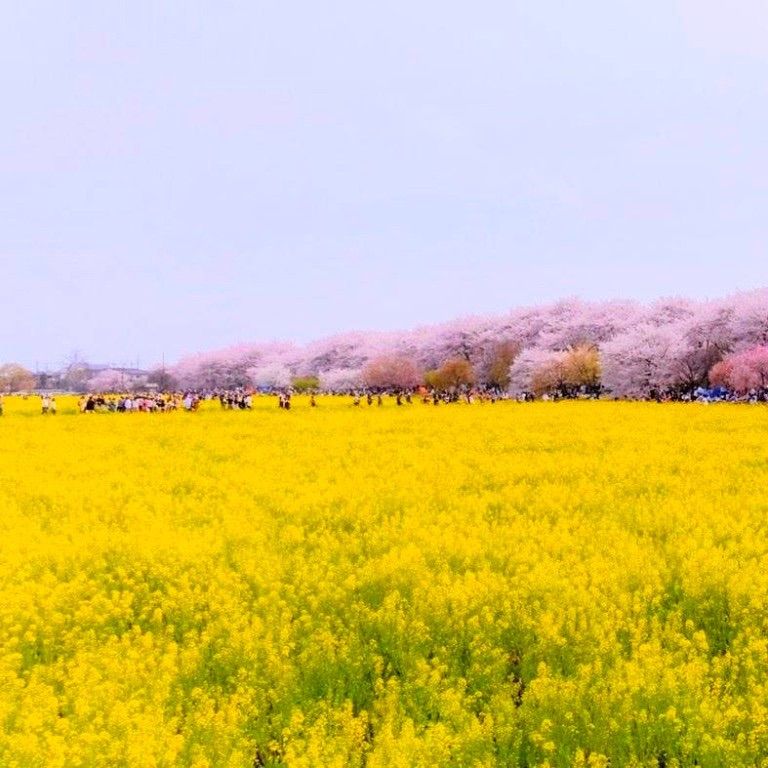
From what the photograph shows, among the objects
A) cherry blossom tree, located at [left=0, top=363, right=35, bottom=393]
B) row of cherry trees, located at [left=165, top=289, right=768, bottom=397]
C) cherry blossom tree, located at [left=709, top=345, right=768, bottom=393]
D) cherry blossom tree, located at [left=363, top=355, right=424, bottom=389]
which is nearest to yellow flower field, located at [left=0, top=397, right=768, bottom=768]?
cherry blossom tree, located at [left=709, top=345, right=768, bottom=393]

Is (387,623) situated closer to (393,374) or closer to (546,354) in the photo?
(546,354)

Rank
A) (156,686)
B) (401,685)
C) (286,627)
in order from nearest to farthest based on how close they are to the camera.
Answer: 1. (156,686)
2. (401,685)
3. (286,627)

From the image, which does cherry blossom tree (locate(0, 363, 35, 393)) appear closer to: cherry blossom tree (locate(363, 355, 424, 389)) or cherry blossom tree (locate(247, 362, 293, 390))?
cherry blossom tree (locate(247, 362, 293, 390))

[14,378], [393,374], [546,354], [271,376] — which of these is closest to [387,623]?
[546,354]

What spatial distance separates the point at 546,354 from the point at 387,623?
71090 millimetres

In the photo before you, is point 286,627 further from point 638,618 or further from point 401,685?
point 638,618

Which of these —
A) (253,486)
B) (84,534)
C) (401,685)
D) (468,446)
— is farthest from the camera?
(468,446)

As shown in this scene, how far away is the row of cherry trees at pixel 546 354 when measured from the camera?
6222cm

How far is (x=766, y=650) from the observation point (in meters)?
5.59

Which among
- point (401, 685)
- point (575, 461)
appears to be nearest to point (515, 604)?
point (401, 685)

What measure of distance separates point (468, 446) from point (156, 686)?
50.2 feet

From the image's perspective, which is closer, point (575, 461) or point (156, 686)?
point (156, 686)

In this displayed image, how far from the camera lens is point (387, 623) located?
6.22 metres

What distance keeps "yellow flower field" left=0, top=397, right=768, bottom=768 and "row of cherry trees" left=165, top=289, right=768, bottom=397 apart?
49126mm
